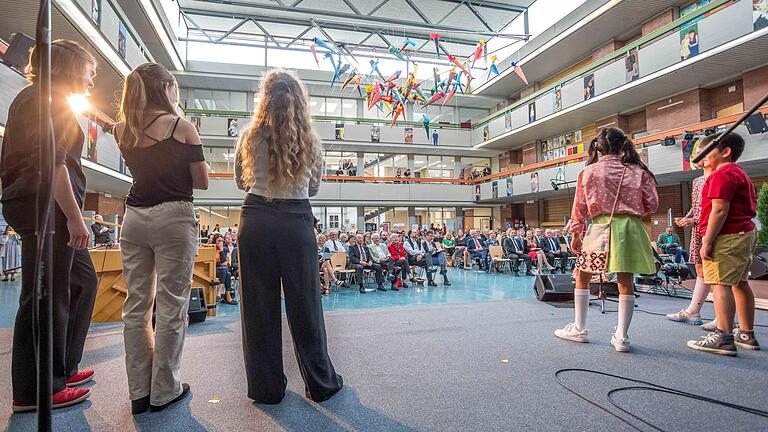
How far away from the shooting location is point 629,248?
2.72 m

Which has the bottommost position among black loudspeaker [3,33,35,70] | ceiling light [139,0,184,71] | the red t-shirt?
the red t-shirt

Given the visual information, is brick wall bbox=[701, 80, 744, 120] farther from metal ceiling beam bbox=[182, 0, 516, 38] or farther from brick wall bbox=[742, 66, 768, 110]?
metal ceiling beam bbox=[182, 0, 516, 38]

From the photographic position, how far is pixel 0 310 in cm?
547

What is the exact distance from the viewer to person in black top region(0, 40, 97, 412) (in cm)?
173

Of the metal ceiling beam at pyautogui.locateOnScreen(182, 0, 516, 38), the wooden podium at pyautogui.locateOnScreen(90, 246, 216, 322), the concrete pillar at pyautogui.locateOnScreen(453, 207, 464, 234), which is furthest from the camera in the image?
the concrete pillar at pyautogui.locateOnScreen(453, 207, 464, 234)

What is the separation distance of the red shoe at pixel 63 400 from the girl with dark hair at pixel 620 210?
3.01m

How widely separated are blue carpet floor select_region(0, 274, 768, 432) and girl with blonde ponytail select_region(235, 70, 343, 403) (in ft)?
0.55

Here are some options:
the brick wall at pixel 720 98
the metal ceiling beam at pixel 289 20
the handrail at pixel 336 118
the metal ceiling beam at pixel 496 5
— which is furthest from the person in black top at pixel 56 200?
the handrail at pixel 336 118

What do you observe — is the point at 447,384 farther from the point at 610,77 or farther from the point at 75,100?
the point at 610,77

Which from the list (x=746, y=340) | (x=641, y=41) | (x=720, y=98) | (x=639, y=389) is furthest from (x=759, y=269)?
(x=641, y=41)

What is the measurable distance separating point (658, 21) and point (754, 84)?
373 cm

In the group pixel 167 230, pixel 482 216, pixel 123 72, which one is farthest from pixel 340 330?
pixel 482 216

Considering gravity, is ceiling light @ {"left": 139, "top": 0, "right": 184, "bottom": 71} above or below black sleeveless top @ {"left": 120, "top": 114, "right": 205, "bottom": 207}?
above

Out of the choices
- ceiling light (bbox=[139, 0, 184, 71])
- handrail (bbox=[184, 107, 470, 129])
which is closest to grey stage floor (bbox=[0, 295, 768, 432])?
ceiling light (bbox=[139, 0, 184, 71])
